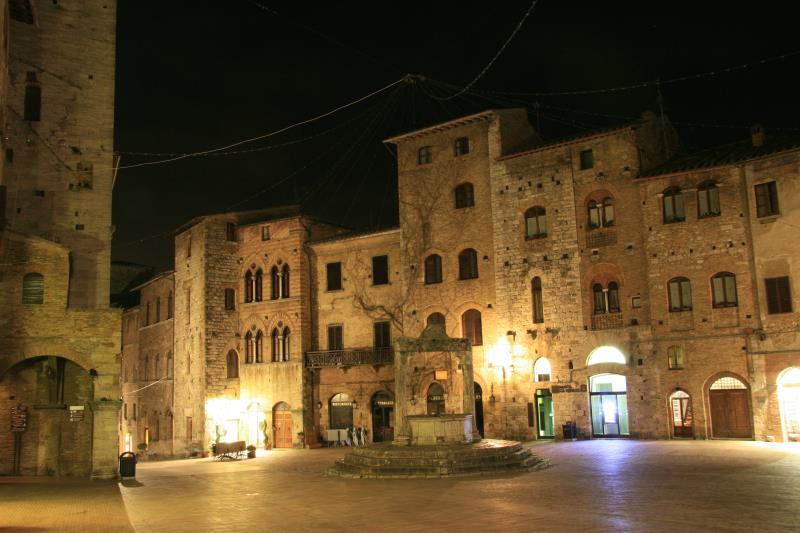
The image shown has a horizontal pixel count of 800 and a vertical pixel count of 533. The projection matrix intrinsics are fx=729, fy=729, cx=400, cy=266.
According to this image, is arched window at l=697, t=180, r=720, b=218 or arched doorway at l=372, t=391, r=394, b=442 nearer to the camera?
arched window at l=697, t=180, r=720, b=218

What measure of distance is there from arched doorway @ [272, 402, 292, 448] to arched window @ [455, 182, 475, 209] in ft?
44.7

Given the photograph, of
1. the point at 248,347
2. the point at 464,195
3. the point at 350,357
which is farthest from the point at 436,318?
the point at 248,347

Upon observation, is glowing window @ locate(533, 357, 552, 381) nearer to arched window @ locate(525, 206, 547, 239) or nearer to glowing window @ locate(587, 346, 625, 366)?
glowing window @ locate(587, 346, 625, 366)

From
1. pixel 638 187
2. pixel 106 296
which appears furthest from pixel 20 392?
pixel 638 187

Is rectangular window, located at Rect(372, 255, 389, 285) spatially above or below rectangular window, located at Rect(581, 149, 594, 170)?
below

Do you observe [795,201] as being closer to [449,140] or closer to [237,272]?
[449,140]

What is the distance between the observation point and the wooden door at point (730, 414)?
27656 millimetres

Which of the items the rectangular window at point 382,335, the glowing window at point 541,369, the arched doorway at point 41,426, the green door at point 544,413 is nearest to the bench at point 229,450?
the arched doorway at point 41,426

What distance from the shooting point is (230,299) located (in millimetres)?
39688

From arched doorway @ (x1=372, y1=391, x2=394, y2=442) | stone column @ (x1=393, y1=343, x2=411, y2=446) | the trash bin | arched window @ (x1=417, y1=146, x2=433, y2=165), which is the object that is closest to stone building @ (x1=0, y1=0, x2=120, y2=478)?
the trash bin

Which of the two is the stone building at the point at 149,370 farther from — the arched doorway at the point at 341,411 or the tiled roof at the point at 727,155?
the tiled roof at the point at 727,155

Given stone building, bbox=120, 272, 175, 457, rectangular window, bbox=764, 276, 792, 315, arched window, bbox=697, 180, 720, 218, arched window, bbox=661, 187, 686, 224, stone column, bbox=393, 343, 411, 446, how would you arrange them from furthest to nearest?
stone building, bbox=120, 272, 175, 457, arched window, bbox=661, 187, 686, 224, arched window, bbox=697, 180, 720, 218, rectangular window, bbox=764, 276, 792, 315, stone column, bbox=393, 343, 411, 446

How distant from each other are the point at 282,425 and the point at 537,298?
14.7 m

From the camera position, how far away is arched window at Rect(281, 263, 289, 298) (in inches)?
1520
